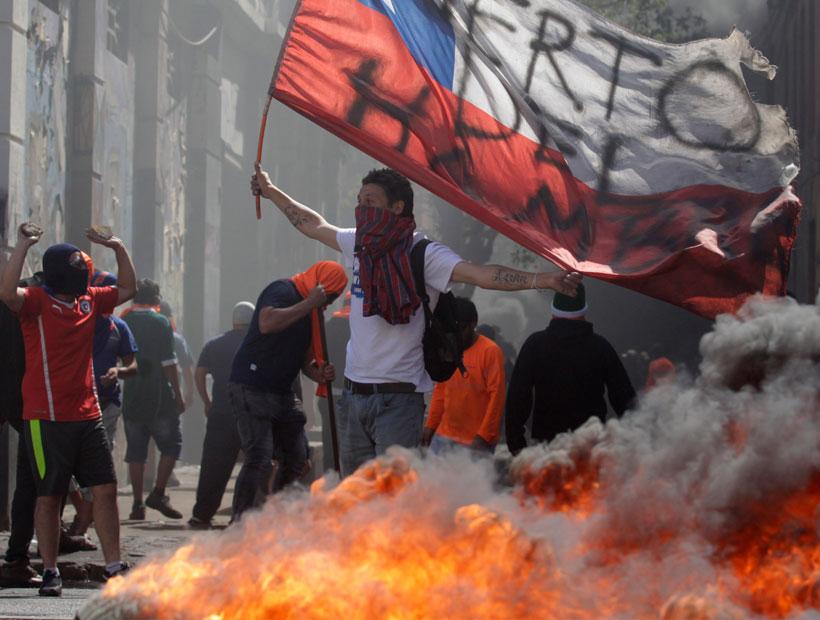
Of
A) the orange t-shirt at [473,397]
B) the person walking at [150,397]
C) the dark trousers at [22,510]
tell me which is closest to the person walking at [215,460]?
the person walking at [150,397]

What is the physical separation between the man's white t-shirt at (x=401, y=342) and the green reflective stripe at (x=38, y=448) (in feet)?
5.36

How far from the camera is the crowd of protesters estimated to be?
15.6 ft

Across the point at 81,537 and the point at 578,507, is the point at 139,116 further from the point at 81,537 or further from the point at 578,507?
the point at 578,507

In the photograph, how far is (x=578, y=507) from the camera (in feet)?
12.7

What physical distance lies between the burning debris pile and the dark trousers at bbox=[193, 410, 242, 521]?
482 centimetres

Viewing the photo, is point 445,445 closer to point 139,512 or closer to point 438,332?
point 438,332

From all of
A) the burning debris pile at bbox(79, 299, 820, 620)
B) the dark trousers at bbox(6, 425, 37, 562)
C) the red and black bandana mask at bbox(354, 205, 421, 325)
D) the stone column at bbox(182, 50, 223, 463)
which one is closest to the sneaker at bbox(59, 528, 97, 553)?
the dark trousers at bbox(6, 425, 37, 562)

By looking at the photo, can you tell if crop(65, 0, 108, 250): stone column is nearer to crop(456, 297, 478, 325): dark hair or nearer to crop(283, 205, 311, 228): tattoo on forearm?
crop(456, 297, 478, 325): dark hair

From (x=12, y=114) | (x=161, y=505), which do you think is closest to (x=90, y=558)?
(x=161, y=505)

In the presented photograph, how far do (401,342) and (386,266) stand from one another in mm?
337

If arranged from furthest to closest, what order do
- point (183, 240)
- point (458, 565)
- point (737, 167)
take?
point (183, 240), point (737, 167), point (458, 565)

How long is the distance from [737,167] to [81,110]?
8939 mm

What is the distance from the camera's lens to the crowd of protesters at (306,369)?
15.6 ft

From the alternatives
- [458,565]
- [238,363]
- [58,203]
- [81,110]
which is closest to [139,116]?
[81,110]
